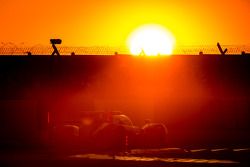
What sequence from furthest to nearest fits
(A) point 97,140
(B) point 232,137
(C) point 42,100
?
(C) point 42,100, (B) point 232,137, (A) point 97,140

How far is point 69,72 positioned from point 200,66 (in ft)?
25.5

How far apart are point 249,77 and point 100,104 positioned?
29.4 ft

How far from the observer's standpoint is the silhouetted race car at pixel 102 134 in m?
27.1

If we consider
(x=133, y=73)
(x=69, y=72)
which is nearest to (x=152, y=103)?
(x=133, y=73)

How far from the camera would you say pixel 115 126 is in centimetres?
2738

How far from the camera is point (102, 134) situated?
2720cm

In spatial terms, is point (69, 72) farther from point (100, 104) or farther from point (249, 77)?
point (249, 77)

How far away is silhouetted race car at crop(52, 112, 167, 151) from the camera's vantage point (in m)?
27.1

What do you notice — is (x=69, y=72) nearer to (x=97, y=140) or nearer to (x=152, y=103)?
(x=152, y=103)

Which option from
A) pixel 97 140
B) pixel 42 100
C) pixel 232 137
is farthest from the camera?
pixel 42 100

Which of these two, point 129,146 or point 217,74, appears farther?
point 217,74

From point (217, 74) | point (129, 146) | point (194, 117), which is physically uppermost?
point (217, 74)

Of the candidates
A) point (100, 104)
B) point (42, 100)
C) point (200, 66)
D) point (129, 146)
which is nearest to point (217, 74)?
point (200, 66)

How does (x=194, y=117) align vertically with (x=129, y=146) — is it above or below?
above
